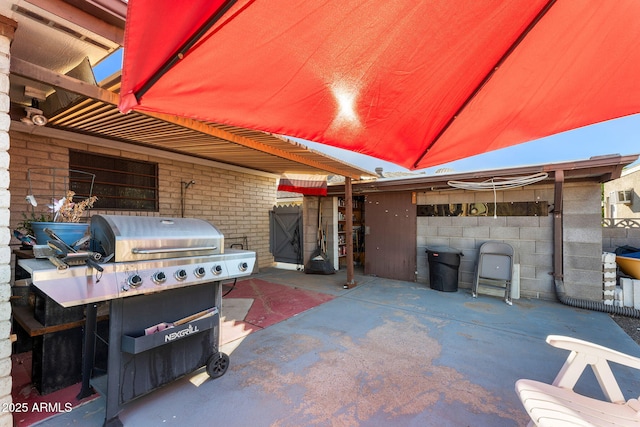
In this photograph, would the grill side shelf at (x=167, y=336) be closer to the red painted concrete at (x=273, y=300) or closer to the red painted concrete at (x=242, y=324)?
the red painted concrete at (x=242, y=324)

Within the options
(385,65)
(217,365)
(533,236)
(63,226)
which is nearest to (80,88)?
(63,226)

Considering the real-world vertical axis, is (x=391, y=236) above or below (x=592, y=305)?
above

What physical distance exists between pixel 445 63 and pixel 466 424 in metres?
2.53

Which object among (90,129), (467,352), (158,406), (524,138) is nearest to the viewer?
(524,138)

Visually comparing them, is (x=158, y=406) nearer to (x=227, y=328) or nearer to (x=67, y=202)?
(x=227, y=328)

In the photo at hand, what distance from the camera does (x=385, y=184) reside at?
21.3 feet

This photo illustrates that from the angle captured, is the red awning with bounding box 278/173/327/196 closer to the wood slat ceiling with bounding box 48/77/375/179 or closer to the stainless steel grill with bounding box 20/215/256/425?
A: the wood slat ceiling with bounding box 48/77/375/179

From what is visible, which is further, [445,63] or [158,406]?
[158,406]

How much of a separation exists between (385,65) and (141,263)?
2.03 m

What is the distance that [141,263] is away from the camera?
1948 mm

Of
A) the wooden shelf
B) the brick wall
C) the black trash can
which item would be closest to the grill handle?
the wooden shelf

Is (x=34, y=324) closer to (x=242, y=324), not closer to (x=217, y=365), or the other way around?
(x=217, y=365)

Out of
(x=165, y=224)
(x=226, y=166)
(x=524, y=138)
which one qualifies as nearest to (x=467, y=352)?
(x=524, y=138)

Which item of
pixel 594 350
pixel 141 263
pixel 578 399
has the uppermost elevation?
pixel 141 263
